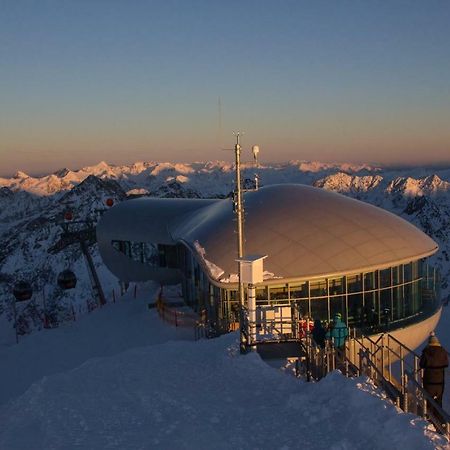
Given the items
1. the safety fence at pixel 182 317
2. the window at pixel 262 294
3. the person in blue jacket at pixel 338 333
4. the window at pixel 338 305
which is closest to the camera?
the person in blue jacket at pixel 338 333

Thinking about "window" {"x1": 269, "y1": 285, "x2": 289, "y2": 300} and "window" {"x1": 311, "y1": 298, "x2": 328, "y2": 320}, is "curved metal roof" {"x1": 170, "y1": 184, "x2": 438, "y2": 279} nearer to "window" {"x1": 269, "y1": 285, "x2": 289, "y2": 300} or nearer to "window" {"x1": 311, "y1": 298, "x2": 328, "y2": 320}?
"window" {"x1": 269, "y1": 285, "x2": 289, "y2": 300}

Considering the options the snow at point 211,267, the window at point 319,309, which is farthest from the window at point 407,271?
the snow at point 211,267

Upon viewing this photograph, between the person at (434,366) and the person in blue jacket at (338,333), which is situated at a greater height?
the person at (434,366)

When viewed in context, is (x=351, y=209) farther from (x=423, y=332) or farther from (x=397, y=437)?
(x=397, y=437)

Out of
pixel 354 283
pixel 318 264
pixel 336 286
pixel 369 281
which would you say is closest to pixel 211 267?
pixel 318 264

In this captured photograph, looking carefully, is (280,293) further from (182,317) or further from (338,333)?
(338,333)

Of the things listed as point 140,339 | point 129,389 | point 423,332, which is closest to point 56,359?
point 140,339

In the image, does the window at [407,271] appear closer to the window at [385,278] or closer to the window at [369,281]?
the window at [385,278]
